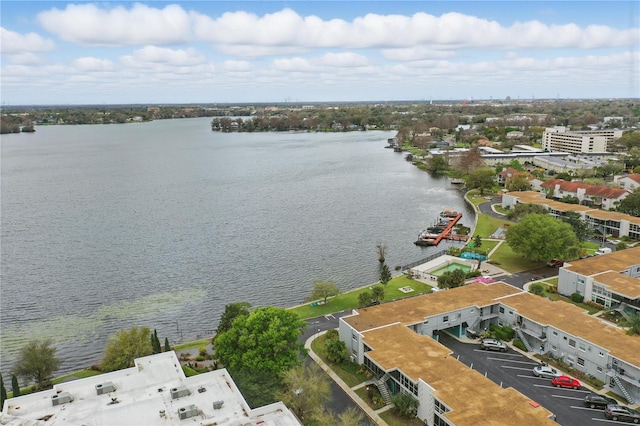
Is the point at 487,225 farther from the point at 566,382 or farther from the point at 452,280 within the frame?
the point at 566,382

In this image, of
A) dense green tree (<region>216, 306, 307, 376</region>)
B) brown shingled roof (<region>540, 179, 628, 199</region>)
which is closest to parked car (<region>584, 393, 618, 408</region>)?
dense green tree (<region>216, 306, 307, 376</region>)

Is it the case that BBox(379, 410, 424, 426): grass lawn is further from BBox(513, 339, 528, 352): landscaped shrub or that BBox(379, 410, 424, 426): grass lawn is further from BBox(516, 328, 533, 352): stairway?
BBox(516, 328, 533, 352): stairway

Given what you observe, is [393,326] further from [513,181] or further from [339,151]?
[339,151]

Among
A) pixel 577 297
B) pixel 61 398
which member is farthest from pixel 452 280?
pixel 61 398

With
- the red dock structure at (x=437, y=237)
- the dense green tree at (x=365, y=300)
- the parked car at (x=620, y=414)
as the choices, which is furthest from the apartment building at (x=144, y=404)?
the red dock structure at (x=437, y=237)

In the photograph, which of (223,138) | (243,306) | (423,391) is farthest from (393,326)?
(223,138)

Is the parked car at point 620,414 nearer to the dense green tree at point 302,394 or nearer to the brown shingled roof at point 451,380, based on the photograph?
the brown shingled roof at point 451,380
